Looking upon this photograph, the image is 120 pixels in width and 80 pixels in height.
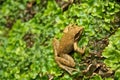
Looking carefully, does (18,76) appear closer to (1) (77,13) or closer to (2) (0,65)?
(2) (0,65)

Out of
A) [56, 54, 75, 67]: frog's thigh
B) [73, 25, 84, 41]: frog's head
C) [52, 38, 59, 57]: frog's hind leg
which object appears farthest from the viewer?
[52, 38, 59, 57]: frog's hind leg

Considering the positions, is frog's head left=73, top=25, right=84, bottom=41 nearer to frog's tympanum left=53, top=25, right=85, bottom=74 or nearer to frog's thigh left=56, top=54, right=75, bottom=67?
frog's tympanum left=53, top=25, right=85, bottom=74

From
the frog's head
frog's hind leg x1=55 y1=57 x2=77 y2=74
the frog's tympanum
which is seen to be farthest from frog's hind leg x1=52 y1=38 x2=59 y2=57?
the frog's head

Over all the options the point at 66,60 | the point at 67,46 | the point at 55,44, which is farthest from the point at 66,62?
the point at 55,44

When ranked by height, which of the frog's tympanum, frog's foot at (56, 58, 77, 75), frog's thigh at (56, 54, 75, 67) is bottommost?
frog's foot at (56, 58, 77, 75)

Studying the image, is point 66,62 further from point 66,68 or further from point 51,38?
point 51,38

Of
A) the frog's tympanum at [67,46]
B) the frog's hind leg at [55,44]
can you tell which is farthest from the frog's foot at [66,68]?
the frog's hind leg at [55,44]

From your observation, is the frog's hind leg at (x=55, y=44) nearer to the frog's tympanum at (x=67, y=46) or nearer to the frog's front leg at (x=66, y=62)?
the frog's tympanum at (x=67, y=46)

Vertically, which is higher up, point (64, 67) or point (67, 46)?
point (67, 46)
